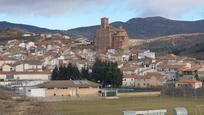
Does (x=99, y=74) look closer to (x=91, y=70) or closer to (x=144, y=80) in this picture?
(x=91, y=70)

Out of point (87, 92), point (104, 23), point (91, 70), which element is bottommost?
point (87, 92)

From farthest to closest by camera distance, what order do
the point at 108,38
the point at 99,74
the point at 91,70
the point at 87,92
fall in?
1. the point at 108,38
2. the point at 91,70
3. the point at 99,74
4. the point at 87,92

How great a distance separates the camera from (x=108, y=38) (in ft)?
578

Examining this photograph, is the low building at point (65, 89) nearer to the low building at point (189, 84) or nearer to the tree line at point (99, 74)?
the tree line at point (99, 74)

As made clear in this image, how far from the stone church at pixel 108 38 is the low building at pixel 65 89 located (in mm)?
106859

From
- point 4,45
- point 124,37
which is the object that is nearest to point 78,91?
point 4,45

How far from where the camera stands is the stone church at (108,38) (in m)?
176

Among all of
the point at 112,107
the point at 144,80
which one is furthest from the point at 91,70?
the point at 112,107

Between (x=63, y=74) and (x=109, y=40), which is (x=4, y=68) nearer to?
(x=63, y=74)

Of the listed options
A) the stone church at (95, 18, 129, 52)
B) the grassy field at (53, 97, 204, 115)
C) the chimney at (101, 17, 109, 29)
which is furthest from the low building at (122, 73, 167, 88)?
the chimney at (101, 17, 109, 29)

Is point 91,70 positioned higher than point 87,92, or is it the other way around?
point 91,70

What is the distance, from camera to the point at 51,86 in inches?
2485

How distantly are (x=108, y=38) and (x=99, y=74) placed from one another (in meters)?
103

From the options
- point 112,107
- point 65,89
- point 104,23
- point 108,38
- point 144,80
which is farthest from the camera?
point 104,23
